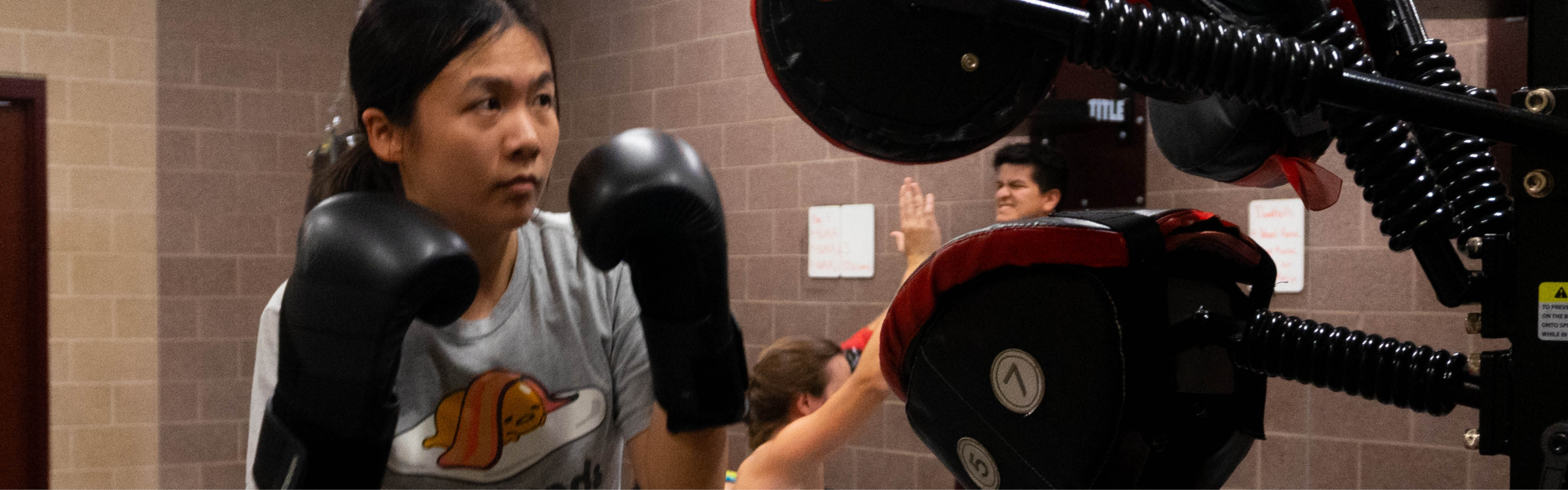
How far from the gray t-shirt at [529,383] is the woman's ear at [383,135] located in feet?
0.51

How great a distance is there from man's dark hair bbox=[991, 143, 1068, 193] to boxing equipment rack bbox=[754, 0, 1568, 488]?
92.9 inches

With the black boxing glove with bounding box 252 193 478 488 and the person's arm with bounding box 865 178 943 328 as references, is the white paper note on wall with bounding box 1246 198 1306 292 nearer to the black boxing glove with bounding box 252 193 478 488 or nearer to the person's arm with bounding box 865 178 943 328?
the person's arm with bounding box 865 178 943 328

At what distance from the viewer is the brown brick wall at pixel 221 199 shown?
14.5 feet

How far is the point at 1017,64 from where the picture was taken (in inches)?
29.5

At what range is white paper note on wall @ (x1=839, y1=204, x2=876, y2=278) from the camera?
3896 millimetres

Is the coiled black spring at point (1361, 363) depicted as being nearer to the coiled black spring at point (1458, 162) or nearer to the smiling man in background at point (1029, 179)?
the coiled black spring at point (1458, 162)

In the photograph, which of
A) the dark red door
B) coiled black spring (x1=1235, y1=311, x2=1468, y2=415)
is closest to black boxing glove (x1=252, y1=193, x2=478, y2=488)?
coiled black spring (x1=1235, y1=311, x2=1468, y2=415)

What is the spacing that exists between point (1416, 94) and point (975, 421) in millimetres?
395

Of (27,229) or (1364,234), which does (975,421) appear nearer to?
(1364,234)

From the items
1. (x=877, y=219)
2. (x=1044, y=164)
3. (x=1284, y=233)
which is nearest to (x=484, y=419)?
(x=1044, y=164)

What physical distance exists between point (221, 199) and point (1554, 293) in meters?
4.63

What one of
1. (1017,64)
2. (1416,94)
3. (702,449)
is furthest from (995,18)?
(702,449)

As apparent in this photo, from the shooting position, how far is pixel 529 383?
109 cm

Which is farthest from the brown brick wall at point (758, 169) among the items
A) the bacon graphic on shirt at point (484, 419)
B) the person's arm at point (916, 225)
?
the bacon graphic on shirt at point (484, 419)
